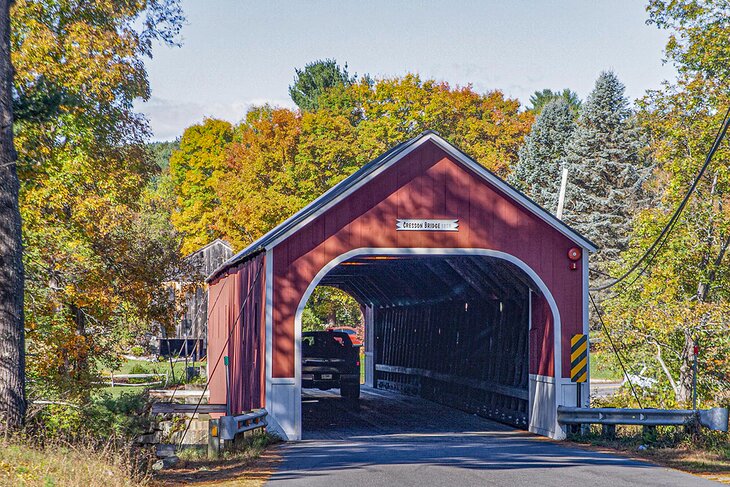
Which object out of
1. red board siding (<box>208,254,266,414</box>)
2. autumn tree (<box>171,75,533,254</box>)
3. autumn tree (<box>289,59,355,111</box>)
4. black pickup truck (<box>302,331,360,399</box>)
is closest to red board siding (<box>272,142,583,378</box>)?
red board siding (<box>208,254,266,414</box>)

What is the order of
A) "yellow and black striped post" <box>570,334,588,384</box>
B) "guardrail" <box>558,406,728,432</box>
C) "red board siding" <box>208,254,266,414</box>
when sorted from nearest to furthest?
"guardrail" <box>558,406,728,432</box>, "yellow and black striped post" <box>570,334,588,384</box>, "red board siding" <box>208,254,266,414</box>

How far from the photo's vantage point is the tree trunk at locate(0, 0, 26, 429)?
14.8 m

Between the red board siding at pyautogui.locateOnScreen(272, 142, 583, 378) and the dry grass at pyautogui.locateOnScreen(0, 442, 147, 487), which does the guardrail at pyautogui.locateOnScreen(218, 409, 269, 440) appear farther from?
the dry grass at pyautogui.locateOnScreen(0, 442, 147, 487)

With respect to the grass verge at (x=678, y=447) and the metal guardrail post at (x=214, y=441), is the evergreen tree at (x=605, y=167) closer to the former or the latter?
the grass verge at (x=678, y=447)

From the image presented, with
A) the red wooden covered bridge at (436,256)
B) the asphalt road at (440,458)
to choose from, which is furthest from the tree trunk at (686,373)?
the asphalt road at (440,458)

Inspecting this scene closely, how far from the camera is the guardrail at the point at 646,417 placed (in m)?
15.7

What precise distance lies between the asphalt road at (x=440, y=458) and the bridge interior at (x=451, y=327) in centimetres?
93

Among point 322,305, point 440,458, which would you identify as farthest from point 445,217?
point 322,305

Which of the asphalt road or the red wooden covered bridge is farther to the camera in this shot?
the red wooden covered bridge

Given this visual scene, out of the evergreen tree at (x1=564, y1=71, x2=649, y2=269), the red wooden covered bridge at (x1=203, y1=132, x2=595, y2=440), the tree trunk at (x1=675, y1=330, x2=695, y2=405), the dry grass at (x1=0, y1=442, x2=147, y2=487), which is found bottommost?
the dry grass at (x1=0, y1=442, x2=147, y2=487)

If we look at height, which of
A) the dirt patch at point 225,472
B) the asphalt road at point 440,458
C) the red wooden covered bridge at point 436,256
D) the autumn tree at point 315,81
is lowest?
the dirt patch at point 225,472

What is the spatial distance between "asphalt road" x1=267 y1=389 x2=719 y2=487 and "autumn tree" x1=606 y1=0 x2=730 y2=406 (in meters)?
5.66

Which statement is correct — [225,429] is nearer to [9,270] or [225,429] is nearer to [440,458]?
[440,458]

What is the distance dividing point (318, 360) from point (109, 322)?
591cm
